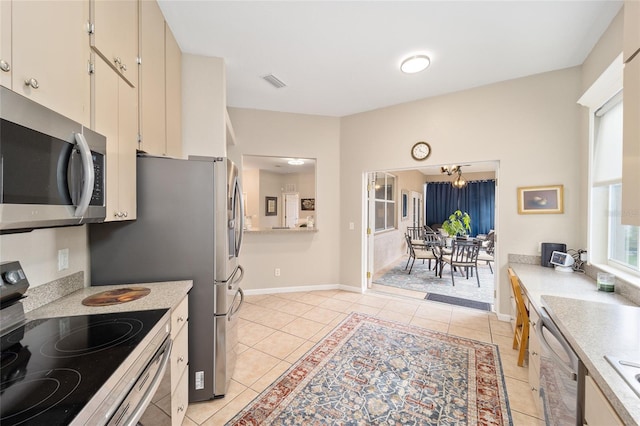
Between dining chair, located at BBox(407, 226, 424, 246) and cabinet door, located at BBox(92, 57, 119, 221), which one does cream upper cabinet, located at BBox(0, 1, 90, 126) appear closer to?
cabinet door, located at BBox(92, 57, 119, 221)

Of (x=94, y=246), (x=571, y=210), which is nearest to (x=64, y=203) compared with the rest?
(x=94, y=246)

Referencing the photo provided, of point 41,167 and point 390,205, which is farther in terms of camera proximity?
point 390,205

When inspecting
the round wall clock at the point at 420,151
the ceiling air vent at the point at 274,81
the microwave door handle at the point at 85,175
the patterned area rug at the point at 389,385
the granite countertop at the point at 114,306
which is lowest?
the patterned area rug at the point at 389,385

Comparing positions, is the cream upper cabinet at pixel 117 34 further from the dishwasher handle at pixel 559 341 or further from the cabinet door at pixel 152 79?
the dishwasher handle at pixel 559 341

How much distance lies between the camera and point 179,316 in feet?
4.82

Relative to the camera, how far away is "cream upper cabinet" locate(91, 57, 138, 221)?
4.00 feet

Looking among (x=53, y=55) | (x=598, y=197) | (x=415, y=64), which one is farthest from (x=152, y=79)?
(x=598, y=197)

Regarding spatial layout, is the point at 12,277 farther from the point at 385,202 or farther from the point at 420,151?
the point at 385,202

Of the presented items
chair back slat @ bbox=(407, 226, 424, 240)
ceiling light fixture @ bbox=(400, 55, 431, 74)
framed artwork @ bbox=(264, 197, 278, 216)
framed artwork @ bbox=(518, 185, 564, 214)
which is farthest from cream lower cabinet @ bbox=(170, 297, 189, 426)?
chair back slat @ bbox=(407, 226, 424, 240)

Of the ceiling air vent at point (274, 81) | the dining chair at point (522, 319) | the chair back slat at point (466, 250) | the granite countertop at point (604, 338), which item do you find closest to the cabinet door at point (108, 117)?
the ceiling air vent at point (274, 81)

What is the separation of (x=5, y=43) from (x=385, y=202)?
18.8ft

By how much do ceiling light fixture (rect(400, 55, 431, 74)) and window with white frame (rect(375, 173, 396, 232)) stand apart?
247 cm

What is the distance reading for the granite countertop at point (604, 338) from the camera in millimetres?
738

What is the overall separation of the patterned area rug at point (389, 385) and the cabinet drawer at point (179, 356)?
1.58 feet
